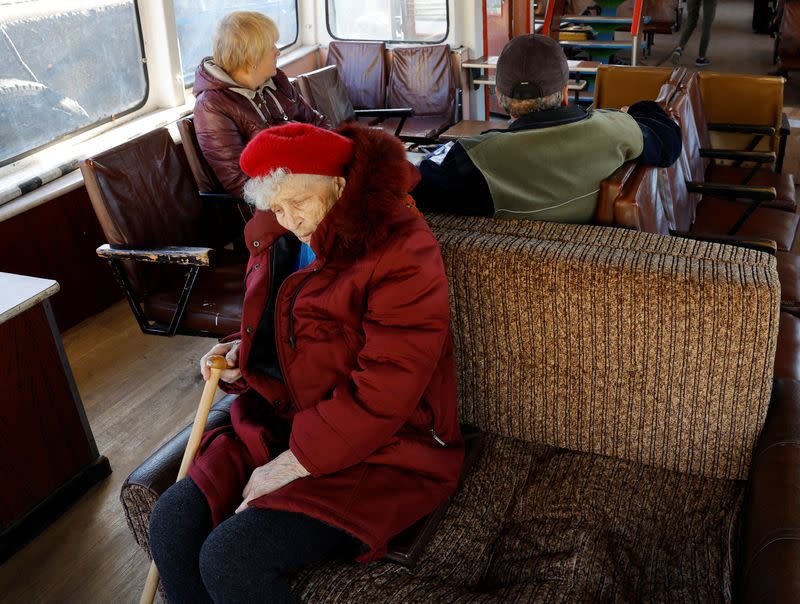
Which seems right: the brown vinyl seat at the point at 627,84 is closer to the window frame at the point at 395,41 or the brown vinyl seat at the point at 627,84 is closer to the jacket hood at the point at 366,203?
the window frame at the point at 395,41

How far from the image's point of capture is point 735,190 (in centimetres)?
341

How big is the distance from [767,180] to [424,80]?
9.06 ft

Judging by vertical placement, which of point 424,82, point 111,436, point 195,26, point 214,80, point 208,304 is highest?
point 195,26

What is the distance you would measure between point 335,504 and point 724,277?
105 centimetres

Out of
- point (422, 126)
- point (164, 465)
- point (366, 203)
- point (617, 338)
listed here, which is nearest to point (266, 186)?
point (366, 203)

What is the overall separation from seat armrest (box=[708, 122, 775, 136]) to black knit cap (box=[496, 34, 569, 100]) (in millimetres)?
2174

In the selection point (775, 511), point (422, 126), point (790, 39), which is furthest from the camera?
point (790, 39)

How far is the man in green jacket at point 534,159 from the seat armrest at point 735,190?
0.90m

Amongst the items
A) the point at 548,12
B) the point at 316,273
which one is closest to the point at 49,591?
the point at 316,273

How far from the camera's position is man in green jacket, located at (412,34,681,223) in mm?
2488

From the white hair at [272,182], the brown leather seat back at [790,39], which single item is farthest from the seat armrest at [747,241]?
the brown leather seat back at [790,39]

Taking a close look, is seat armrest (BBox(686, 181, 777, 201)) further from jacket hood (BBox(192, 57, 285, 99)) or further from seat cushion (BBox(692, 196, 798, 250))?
jacket hood (BBox(192, 57, 285, 99))

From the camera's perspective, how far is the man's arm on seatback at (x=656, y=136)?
2855 millimetres

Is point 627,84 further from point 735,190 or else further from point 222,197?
point 222,197
